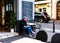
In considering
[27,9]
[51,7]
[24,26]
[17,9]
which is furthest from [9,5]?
[51,7]

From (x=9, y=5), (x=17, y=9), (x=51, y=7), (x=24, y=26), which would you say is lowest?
(x=24, y=26)

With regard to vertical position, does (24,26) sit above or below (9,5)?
below

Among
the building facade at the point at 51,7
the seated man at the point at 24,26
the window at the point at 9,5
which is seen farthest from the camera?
the building facade at the point at 51,7

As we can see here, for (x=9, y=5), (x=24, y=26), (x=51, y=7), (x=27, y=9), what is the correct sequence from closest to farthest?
(x=24, y=26) < (x=27, y=9) < (x=9, y=5) < (x=51, y=7)

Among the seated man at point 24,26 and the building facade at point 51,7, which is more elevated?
the building facade at point 51,7

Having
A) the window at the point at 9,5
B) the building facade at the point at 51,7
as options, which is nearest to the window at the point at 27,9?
the window at the point at 9,5

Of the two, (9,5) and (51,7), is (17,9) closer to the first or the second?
(9,5)

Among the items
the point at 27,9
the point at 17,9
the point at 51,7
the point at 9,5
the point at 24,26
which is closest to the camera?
the point at 24,26

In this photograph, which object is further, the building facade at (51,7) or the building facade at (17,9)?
the building facade at (51,7)

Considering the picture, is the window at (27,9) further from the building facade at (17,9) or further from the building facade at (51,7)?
the building facade at (51,7)

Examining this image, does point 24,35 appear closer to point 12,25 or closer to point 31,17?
point 12,25

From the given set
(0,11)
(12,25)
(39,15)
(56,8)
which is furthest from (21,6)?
(56,8)

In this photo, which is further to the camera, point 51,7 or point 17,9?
point 51,7

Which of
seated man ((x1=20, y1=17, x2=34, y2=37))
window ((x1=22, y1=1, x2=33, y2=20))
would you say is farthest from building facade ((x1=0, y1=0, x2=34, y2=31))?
seated man ((x1=20, y1=17, x2=34, y2=37))
